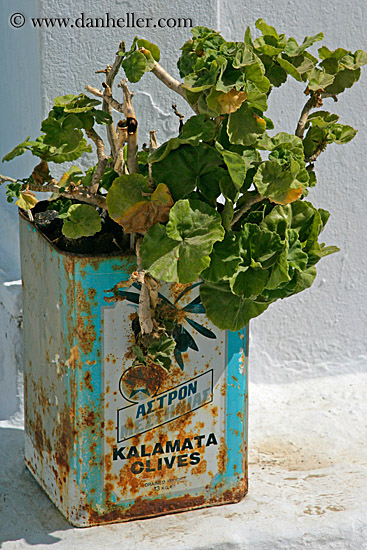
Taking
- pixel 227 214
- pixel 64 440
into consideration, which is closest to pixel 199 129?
pixel 227 214

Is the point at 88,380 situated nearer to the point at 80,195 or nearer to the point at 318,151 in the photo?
the point at 80,195

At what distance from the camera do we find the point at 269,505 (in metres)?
1.83

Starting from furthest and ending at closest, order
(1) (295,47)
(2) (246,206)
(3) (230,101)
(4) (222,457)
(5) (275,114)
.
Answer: (5) (275,114) < (4) (222,457) < (1) (295,47) < (2) (246,206) < (3) (230,101)

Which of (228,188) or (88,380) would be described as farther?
(88,380)

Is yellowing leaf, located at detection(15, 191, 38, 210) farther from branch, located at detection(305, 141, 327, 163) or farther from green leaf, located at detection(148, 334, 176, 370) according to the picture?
branch, located at detection(305, 141, 327, 163)

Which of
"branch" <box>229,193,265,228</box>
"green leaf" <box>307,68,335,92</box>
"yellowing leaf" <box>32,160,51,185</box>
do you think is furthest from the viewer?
"yellowing leaf" <box>32,160,51,185</box>

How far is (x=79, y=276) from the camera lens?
1.60 metres

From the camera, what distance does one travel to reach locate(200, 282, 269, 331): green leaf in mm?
1540

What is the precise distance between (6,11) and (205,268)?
1017 millimetres

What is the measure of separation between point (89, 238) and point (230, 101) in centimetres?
41

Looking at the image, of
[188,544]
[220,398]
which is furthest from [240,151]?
[188,544]

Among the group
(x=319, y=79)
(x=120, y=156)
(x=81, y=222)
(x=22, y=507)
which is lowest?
(x=22, y=507)

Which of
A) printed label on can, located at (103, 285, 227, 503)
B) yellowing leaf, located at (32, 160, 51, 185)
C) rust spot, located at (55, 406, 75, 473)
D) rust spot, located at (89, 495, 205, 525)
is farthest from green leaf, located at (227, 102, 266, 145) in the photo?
rust spot, located at (89, 495, 205, 525)

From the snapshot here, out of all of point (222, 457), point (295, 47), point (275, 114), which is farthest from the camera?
point (275, 114)
